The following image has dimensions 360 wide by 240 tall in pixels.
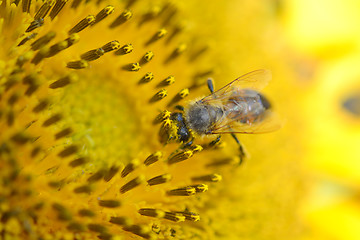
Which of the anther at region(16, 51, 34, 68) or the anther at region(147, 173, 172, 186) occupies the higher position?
the anther at region(16, 51, 34, 68)

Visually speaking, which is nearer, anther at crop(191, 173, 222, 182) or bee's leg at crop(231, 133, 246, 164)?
anther at crop(191, 173, 222, 182)

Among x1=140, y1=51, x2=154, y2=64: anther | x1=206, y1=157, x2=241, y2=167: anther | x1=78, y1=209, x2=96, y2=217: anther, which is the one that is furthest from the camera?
x1=206, y1=157, x2=241, y2=167: anther

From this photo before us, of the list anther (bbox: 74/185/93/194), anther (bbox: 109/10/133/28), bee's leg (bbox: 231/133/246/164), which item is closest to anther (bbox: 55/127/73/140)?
anther (bbox: 74/185/93/194)

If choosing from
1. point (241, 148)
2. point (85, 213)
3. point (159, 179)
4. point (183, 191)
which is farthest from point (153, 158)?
point (241, 148)

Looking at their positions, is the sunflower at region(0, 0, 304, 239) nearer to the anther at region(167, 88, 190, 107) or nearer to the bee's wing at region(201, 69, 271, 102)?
the anther at region(167, 88, 190, 107)

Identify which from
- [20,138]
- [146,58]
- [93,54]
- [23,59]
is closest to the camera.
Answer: [20,138]

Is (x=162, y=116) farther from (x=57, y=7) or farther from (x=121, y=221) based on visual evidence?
(x=57, y=7)
